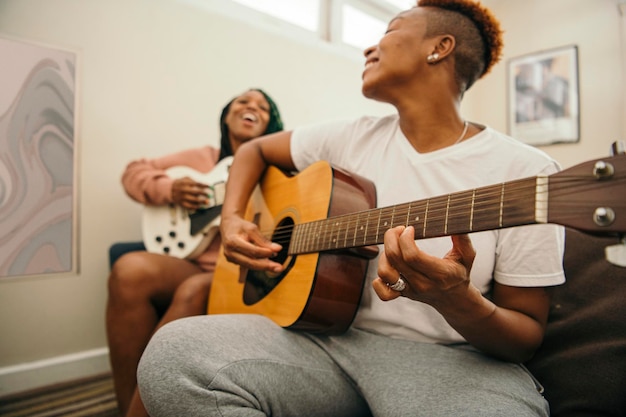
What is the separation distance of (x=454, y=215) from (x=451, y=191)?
0.28 meters

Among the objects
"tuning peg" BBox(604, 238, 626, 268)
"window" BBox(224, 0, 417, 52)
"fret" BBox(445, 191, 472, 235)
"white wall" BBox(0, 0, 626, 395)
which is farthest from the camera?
"window" BBox(224, 0, 417, 52)

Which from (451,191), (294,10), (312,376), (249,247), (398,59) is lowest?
(312,376)

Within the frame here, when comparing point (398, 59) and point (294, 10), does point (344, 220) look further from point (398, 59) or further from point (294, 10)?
point (294, 10)

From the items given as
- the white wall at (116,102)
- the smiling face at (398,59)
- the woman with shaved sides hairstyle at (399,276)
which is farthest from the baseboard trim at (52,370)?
the smiling face at (398,59)

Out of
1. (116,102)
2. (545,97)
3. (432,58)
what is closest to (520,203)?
(432,58)

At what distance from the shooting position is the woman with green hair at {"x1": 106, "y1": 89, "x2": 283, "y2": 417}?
4.00 ft

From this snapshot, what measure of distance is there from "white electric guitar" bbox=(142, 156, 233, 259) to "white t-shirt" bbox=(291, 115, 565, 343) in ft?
2.24

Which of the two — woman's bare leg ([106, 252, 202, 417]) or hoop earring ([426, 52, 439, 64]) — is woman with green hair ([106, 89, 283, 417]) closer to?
woman's bare leg ([106, 252, 202, 417])

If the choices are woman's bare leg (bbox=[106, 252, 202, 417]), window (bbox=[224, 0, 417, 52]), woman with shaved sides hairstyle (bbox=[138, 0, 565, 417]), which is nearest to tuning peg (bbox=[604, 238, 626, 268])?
woman with shaved sides hairstyle (bbox=[138, 0, 565, 417])

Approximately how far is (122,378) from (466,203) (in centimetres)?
114

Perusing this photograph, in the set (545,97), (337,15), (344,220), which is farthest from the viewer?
(545,97)

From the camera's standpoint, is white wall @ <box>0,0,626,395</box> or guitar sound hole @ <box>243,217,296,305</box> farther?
white wall @ <box>0,0,626,395</box>

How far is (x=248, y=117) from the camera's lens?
1756mm

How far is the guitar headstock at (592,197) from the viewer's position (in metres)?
0.46
